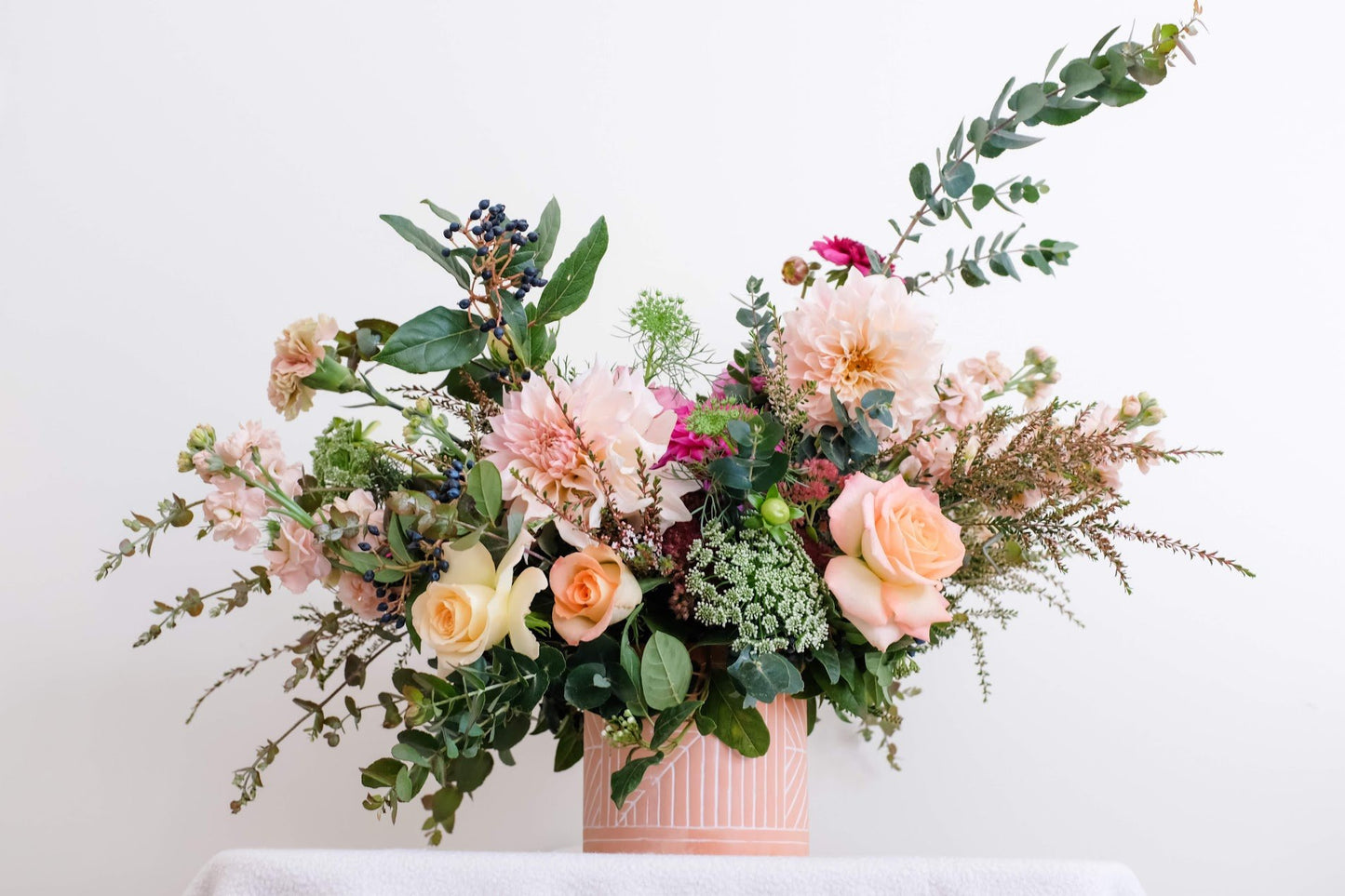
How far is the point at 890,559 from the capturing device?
2.15 feet

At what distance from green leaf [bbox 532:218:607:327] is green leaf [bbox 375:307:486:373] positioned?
0.05m

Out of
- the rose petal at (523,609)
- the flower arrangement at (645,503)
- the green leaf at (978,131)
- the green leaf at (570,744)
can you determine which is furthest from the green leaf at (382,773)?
the green leaf at (978,131)

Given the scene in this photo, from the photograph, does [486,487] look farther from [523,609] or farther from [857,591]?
[857,591]

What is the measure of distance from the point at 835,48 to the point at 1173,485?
66 cm

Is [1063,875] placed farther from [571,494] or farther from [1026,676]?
[1026,676]

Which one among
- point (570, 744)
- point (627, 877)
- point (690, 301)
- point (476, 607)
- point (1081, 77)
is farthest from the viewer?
point (690, 301)

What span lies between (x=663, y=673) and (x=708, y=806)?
0.11 m

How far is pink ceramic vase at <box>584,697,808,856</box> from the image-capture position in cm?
70

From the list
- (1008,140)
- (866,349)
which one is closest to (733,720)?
(866,349)

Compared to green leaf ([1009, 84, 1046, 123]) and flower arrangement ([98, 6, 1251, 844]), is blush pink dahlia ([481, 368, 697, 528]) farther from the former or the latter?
green leaf ([1009, 84, 1046, 123])

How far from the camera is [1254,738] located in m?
1.12

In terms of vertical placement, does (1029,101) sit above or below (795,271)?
above

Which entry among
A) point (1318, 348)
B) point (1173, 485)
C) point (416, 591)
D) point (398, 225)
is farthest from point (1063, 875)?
point (1318, 348)

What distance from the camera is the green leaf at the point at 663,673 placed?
66cm
